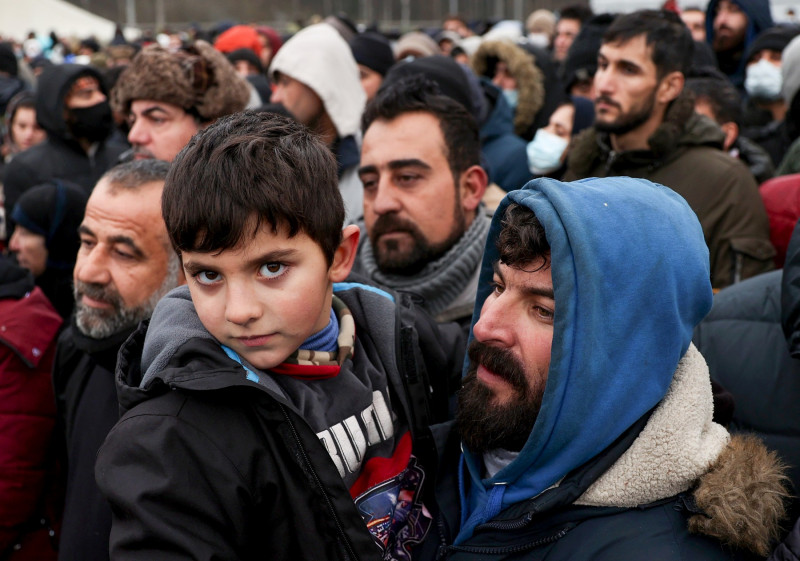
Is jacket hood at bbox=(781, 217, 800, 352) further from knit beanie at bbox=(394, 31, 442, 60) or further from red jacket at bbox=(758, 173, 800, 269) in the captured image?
knit beanie at bbox=(394, 31, 442, 60)

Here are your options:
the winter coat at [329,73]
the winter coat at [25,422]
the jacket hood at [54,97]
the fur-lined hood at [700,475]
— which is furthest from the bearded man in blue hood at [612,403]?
the jacket hood at [54,97]

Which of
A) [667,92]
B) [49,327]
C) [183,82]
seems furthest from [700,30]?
[49,327]

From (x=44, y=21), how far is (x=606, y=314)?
25.8m

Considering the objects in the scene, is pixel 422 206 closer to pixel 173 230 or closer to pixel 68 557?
pixel 173 230

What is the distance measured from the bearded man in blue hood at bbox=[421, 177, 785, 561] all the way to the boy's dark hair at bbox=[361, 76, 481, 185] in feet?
4.55

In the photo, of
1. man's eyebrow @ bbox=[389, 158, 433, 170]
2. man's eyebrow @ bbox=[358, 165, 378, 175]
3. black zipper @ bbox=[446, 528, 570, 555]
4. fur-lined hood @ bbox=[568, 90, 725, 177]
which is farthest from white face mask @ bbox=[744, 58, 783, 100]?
black zipper @ bbox=[446, 528, 570, 555]

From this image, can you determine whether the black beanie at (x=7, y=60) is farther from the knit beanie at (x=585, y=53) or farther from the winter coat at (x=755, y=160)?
the winter coat at (x=755, y=160)

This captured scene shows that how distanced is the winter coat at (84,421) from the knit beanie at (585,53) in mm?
4896

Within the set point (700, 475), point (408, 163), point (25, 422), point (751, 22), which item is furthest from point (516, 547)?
point (751, 22)

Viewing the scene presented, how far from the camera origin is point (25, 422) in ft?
8.75

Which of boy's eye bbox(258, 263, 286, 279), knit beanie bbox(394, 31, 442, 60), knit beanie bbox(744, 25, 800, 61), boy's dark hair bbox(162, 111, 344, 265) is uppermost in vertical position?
boy's dark hair bbox(162, 111, 344, 265)

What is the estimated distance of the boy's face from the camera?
1668 mm

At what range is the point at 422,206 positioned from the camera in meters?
3.01

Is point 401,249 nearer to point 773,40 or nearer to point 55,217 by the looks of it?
point 55,217
